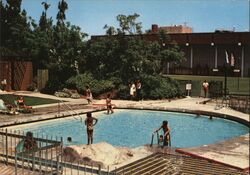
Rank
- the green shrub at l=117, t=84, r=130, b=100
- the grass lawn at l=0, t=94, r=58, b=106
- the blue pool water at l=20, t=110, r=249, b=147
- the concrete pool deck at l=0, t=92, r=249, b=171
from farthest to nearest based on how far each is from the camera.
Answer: the green shrub at l=117, t=84, r=130, b=100, the grass lawn at l=0, t=94, r=58, b=106, the blue pool water at l=20, t=110, r=249, b=147, the concrete pool deck at l=0, t=92, r=249, b=171

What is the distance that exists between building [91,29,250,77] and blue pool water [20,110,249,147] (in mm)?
18904

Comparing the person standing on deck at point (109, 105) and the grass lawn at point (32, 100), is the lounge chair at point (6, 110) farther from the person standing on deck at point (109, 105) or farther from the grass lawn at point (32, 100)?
the person standing on deck at point (109, 105)

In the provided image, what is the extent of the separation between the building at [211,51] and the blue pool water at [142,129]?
18904mm

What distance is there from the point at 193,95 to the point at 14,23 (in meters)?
19.5

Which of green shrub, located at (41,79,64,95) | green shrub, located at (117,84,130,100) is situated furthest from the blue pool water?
green shrub, located at (41,79,64,95)

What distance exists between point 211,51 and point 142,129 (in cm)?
2556

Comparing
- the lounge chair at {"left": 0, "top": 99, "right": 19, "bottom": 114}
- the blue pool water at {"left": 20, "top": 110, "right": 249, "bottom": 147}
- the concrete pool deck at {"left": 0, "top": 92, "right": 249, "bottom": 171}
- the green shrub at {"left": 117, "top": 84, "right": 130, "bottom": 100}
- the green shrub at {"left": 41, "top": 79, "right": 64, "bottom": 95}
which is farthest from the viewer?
the green shrub at {"left": 41, "top": 79, "right": 64, "bottom": 95}

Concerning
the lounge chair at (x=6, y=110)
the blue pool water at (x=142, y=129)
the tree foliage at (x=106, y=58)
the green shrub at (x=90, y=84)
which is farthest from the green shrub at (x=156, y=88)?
the lounge chair at (x=6, y=110)

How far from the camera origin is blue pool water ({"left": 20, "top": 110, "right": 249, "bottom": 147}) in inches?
627

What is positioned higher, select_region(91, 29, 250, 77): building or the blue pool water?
select_region(91, 29, 250, 77): building

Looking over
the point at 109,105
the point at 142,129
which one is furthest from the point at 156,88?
the point at 142,129

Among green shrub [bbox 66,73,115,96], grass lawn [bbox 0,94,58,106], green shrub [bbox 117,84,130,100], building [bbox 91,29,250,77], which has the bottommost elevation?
grass lawn [bbox 0,94,58,106]

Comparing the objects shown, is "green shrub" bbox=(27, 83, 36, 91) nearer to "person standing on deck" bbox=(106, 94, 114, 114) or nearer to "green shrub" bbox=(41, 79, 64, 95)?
"green shrub" bbox=(41, 79, 64, 95)

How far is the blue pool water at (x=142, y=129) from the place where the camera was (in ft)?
52.2
